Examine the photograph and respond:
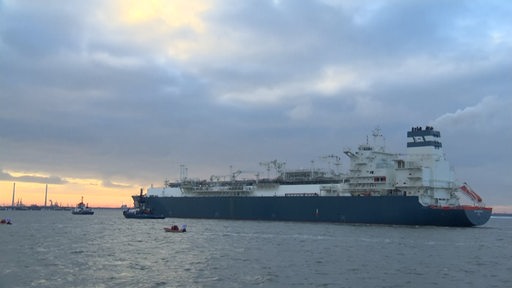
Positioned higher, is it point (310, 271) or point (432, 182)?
point (432, 182)

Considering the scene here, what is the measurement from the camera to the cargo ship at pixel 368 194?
221 feet

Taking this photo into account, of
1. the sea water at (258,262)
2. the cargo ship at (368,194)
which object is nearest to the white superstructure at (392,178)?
the cargo ship at (368,194)

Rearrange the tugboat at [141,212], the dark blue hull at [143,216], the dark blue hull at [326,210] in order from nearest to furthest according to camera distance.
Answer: the dark blue hull at [326,210]
the dark blue hull at [143,216]
the tugboat at [141,212]

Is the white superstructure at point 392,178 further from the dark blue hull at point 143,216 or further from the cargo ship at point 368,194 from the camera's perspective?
the dark blue hull at point 143,216

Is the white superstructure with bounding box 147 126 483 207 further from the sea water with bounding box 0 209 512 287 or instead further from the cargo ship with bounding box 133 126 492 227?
the sea water with bounding box 0 209 512 287

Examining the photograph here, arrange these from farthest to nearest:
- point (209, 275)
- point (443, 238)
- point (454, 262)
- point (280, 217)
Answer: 1. point (280, 217)
2. point (443, 238)
3. point (454, 262)
4. point (209, 275)

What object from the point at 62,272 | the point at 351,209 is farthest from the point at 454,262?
the point at 351,209

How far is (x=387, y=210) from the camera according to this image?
68750 millimetres

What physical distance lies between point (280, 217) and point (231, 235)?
29.3 metres

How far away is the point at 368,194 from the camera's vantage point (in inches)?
2874

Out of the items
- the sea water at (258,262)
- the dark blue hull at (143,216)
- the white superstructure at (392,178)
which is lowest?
the sea water at (258,262)

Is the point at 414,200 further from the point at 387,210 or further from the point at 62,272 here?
the point at 62,272

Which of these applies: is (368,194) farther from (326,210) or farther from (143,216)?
(143,216)

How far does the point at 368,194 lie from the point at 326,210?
20.8 feet
